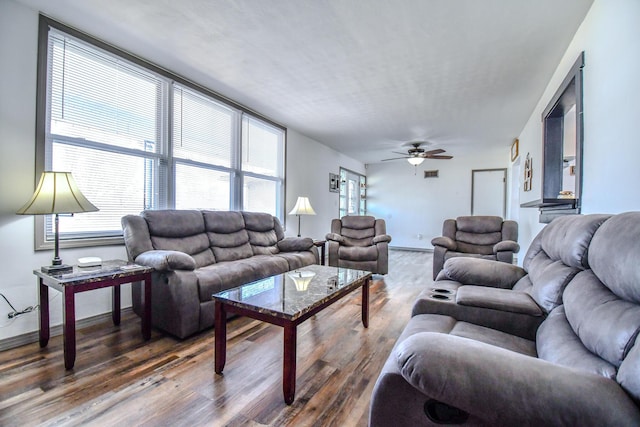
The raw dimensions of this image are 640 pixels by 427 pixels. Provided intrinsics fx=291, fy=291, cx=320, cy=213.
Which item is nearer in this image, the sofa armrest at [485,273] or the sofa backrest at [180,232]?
the sofa armrest at [485,273]

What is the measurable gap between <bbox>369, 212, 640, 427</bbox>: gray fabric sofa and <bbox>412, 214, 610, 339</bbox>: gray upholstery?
5.8 inches

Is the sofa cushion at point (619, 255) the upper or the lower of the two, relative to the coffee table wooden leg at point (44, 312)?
upper

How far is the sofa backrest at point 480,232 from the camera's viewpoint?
4.18 m

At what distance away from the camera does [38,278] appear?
6.91 feet

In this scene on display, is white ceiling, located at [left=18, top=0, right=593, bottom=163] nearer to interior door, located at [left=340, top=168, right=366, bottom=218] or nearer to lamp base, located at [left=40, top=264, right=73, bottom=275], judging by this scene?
lamp base, located at [left=40, top=264, right=73, bottom=275]

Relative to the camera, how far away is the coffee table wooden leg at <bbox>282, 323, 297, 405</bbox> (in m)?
1.50

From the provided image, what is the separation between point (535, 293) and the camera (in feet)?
4.85

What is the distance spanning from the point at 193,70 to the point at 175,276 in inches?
83.9

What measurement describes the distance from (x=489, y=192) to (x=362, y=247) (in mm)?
4393

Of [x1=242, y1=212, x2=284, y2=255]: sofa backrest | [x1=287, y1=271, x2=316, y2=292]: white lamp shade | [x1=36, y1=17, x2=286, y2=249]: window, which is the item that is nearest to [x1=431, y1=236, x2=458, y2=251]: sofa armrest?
[x1=242, y1=212, x2=284, y2=255]: sofa backrest

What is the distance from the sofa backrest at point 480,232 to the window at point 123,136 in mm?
3269

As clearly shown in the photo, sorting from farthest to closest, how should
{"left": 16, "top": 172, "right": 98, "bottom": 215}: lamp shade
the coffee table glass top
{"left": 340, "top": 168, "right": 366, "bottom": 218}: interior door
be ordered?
{"left": 340, "top": 168, "right": 366, "bottom": 218}: interior door → {"left": 16, "top": 172, "right": 98, "bottom": 215}: lamp shade → the coffee table glass top

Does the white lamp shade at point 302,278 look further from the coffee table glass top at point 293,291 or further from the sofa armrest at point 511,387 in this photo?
the sofa armrest at point 511,387

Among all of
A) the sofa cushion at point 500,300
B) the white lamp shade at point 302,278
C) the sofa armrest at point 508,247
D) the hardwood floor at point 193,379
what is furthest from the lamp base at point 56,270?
the sofa armrest at point 508,247
